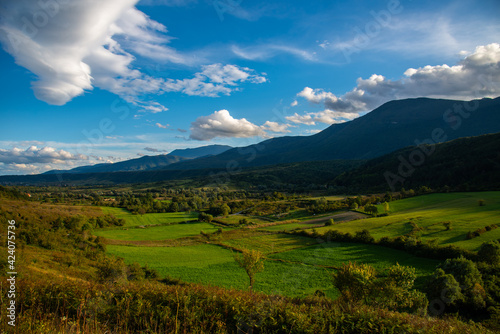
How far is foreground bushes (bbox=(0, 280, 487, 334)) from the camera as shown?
6887mm

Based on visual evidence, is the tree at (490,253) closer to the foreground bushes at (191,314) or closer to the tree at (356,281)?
the tree at (356,281)

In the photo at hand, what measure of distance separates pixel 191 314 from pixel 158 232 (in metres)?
75.5

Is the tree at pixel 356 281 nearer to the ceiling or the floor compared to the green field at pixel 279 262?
nearer to the ceiling

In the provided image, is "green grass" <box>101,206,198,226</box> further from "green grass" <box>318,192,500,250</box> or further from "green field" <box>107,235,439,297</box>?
"green grass" <box>318,192,500,250</box>

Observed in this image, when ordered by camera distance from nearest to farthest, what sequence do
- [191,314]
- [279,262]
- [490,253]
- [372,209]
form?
[191,314] → [490,253] → [279,262] → [372,209]

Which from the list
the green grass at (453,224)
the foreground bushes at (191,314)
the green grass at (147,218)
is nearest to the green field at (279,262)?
the green grass at (453,224)

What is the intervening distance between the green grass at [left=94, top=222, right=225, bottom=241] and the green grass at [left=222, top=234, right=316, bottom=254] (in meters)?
18.3

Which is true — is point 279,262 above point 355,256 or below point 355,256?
below

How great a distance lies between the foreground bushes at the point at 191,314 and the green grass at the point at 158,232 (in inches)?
2492

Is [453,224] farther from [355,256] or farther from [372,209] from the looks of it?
[372,209]

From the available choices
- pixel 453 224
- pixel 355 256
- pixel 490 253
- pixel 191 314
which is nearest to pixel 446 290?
pixel 490 253

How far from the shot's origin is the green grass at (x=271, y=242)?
51.4 meters

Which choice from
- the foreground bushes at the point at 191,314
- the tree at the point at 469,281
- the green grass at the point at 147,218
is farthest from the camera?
the green grass at the point at 147,218

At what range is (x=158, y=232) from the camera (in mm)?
75750
